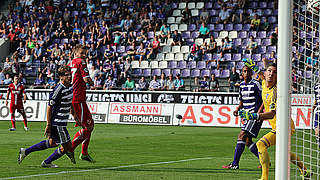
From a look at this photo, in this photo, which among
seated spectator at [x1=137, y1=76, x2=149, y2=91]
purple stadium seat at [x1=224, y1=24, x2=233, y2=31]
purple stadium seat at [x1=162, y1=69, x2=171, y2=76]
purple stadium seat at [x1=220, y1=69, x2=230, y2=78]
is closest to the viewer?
seated spectator at [x1=137, y1=76, x2=149, y2=91]

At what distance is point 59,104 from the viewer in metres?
10.3

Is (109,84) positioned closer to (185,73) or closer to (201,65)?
(185,73)

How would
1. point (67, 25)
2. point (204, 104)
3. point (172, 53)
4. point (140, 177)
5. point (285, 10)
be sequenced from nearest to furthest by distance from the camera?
point (285, 10) < point (140, 177) < point (204, 104) < point (172, 53) < point (67, 25)

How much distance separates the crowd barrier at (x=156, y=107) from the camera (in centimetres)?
2522

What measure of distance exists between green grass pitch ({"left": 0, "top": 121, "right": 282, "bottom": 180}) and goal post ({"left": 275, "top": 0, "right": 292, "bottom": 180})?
3.27 metres

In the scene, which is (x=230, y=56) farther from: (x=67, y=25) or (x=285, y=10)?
(x=285, y=10)

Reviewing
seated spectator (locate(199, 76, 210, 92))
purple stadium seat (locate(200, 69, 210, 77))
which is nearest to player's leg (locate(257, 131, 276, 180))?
seated spectator (locate(199, 76, 210, 92))

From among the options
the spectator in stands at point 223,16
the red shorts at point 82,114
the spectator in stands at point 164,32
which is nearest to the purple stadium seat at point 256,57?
the spectator in stands at point 223,16

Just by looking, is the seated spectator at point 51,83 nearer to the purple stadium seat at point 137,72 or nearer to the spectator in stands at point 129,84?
the spectator in stands at point 129,84

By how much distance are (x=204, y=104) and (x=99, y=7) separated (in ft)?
43.8

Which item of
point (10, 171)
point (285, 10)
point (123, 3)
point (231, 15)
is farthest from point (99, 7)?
point (285, 10)

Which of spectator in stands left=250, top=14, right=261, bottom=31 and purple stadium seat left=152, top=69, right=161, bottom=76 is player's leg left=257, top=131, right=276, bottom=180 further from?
spectator in stands left=250, top=14, right=261, bottom=31

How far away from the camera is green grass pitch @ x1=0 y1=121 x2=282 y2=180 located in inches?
377

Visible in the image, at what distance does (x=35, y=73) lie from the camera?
32250 mm
